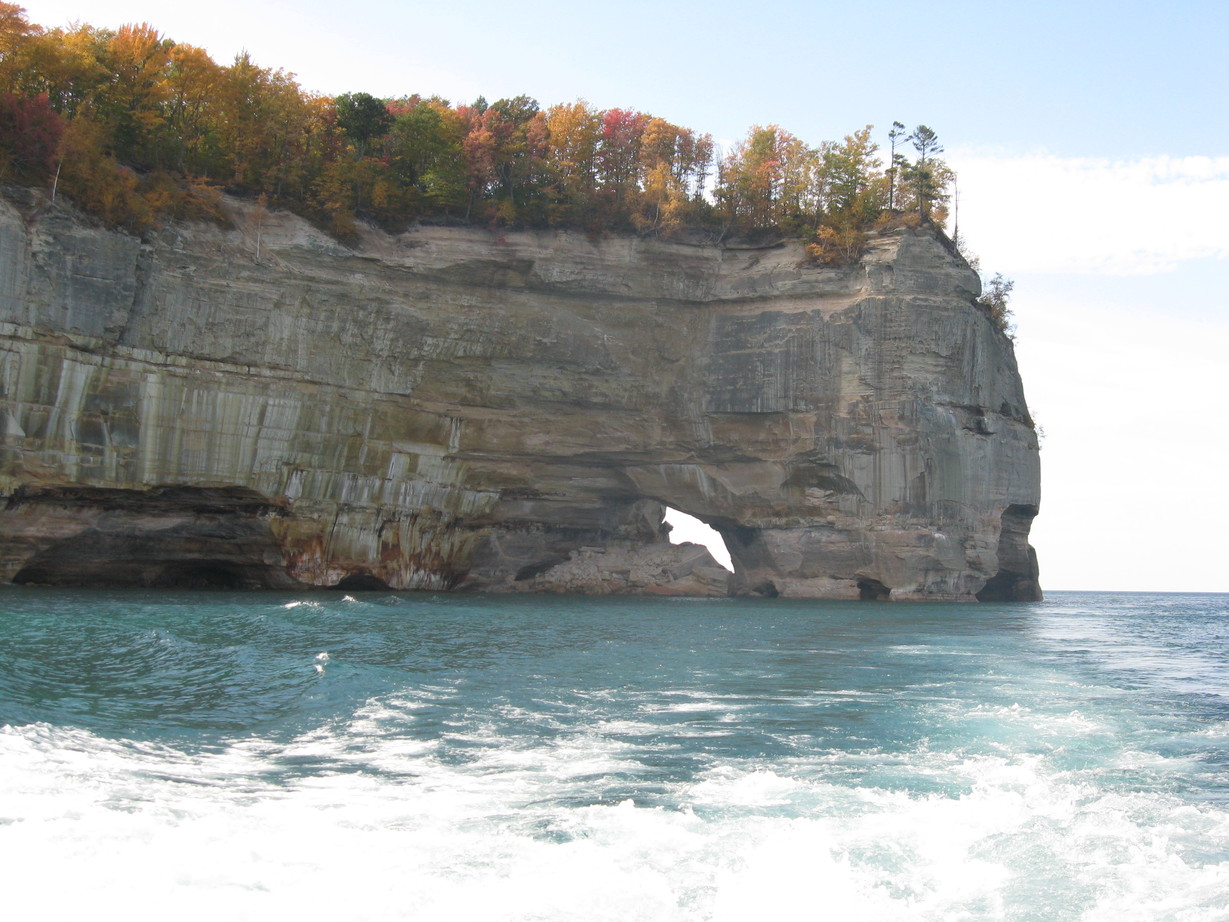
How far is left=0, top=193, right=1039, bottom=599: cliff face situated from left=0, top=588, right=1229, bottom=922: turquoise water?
14893mm

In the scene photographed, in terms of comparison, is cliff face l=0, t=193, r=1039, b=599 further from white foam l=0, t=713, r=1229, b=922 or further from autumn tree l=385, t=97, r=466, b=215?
white foam l=0, t=713, r=1229, b=922

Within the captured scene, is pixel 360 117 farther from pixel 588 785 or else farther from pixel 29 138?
pixel 588 785

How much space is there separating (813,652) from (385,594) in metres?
20.7

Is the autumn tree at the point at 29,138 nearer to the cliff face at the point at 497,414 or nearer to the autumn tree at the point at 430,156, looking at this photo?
the cliff face at the point at 497,414

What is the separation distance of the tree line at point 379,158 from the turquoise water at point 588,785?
2021 cm

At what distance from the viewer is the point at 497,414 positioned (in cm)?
4075

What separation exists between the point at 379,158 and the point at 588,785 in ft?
129

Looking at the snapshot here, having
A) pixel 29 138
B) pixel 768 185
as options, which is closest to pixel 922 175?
pixel 768 185

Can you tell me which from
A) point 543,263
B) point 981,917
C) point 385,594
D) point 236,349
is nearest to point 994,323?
point 543,263

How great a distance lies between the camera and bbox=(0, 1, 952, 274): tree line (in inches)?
1329

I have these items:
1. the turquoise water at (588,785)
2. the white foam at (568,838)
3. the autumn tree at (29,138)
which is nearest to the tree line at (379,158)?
the autumn tree at (29,138)

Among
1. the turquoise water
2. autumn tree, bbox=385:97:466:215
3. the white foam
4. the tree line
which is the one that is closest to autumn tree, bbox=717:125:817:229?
the tree line

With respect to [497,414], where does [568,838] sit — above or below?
below

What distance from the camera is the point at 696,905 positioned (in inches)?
243
